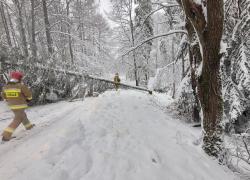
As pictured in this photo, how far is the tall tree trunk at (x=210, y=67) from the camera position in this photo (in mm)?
3697

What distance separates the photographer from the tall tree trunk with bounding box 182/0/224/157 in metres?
3.70

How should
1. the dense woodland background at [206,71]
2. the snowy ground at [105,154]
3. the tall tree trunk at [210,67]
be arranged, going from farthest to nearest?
the dense woodland background at [206,71] < the tall tree trunk at [210,67] < the snowy ground at [105,154]

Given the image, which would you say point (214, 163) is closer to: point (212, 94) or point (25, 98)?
point (212, 94)

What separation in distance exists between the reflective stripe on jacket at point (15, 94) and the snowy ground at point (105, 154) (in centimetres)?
66

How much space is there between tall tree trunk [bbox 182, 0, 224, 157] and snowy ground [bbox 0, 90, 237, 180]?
0.51 meters

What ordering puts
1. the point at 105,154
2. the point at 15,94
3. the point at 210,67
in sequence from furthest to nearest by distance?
the point at 15,94, the point at 210,67, the point at 105,154

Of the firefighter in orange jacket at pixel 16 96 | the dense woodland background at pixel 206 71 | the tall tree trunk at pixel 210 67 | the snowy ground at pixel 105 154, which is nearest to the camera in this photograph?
the snowy ground at pixel 105 154

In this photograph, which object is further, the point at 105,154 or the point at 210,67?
the point at 210,67

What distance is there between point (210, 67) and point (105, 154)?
2.48m

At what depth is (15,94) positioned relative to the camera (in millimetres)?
4949

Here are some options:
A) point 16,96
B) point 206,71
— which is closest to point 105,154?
point 206,71

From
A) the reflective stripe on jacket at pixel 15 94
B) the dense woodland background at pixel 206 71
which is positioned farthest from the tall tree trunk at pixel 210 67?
the reflective stripe on jacket at pixel 15 94

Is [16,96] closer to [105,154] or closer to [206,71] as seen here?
[105,154]

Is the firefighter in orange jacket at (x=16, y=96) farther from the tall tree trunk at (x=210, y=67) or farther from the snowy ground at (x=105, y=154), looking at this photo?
the tall tree trunk at (x=210, y=67)
